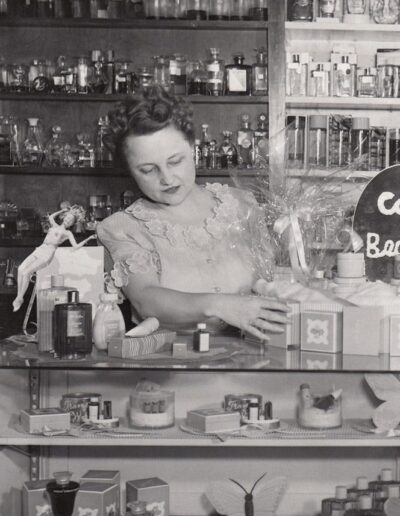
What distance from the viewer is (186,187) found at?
243 centimetres

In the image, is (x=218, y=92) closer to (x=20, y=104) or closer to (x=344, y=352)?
(x=20, y=104)

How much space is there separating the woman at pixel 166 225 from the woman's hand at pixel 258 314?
423 millimetres

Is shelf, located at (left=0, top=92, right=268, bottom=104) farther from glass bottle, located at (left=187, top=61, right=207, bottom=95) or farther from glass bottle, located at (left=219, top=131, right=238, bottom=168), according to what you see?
glass bottle, located at (left=219, top=131, right=238, bottom=168)

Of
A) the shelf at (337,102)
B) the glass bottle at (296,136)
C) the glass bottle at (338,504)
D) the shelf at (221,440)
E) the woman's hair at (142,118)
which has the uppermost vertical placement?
the shelf at (337,102)

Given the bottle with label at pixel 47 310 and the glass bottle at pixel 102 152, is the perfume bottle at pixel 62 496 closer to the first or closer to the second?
the bottle with label at pixel 47 310

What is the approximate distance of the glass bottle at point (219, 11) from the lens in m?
4.14

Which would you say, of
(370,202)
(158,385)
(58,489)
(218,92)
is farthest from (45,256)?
(218,92)

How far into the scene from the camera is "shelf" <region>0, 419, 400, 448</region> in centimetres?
166

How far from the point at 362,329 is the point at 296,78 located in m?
2.61

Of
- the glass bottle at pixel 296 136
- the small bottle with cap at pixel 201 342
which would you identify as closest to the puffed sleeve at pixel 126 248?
the small bottle with cap at pixel 201 342

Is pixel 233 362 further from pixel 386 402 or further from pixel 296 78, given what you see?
pixel 296 78

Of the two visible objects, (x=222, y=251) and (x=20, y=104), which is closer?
(x=222, y=251)

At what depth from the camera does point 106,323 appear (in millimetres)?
1766

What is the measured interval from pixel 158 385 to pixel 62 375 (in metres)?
0.23
